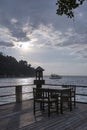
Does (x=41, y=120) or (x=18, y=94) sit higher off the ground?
(x=18, y=94)

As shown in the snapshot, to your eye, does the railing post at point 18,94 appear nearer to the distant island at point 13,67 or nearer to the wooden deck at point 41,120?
the wooden deck at point 41,120

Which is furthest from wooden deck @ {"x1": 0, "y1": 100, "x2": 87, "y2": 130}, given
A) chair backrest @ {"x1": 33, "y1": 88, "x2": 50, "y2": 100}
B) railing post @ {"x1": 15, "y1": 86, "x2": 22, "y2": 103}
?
railing post @ {"x1": 15, "y1": 86, "x2": 22, "y2": 103}

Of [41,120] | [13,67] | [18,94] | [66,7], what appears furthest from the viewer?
[13,67]

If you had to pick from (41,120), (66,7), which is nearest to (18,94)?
(41,120)

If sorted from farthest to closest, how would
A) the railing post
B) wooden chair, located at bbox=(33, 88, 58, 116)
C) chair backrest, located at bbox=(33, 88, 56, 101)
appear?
the railing post < chair backrest, located at bbox=(33, 88, 56, 101) < wooden chair, located at bbox=(33, 88, 58, 116)

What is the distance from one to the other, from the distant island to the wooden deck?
70163 mm

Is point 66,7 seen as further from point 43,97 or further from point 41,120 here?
point 43,97

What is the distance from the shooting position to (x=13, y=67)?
3381 inches

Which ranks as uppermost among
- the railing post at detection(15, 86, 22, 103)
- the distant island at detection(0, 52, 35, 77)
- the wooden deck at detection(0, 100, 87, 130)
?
the distant island at detection(0, 52, 35, 77)

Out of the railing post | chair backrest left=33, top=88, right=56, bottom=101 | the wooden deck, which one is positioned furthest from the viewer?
the railing post

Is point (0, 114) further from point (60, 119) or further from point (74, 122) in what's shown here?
point (74, 122)

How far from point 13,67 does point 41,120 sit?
8096 cm

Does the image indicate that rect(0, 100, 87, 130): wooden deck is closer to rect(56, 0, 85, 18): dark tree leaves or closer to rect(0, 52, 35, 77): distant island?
rect(56, 0, 85, 18): dark tree leaves

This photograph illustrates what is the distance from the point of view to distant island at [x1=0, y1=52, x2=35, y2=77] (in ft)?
258
